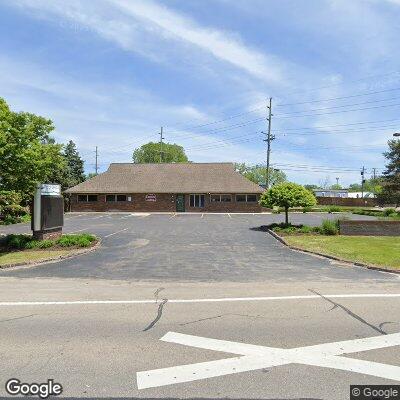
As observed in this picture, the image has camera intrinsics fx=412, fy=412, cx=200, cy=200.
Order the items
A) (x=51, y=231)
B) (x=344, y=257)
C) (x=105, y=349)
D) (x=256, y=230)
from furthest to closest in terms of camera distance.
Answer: (x=256, y=230) → (x=51, y=231) → (x=344, y=257) → (x=105, y=349)

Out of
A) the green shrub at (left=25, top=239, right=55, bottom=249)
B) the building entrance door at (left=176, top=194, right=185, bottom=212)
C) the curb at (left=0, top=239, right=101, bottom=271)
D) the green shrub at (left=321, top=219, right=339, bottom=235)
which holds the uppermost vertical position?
the building entrance door at (left=176, top=194, right=185, bottom=212)

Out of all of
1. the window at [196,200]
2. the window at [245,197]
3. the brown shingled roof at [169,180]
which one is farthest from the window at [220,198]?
the window at [196,200]

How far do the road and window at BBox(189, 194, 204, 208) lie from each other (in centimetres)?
3600

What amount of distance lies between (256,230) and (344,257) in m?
11.3

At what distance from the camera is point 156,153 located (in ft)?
339

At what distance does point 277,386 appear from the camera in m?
4.86

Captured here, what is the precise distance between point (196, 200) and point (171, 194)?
10.3 feet

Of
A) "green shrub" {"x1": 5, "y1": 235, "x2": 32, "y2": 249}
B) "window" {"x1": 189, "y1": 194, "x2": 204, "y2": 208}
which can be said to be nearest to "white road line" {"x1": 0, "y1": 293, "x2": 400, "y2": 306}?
"green shrub" {"x1": 5, "y1": 235, "x2": 32, "y2": 249}

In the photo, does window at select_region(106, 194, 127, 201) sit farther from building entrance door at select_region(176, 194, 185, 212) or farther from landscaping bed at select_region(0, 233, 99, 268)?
landscaping bed at select_region(0, 233, 99, 268)

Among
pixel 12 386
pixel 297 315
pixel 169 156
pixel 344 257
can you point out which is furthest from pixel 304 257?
pixel 169 156

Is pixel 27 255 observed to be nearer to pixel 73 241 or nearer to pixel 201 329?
pixel 73 241

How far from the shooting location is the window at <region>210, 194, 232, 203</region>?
4988cm

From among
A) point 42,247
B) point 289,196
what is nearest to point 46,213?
point 42,247

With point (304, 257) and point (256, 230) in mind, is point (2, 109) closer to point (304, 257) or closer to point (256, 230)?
point (304, 257)
